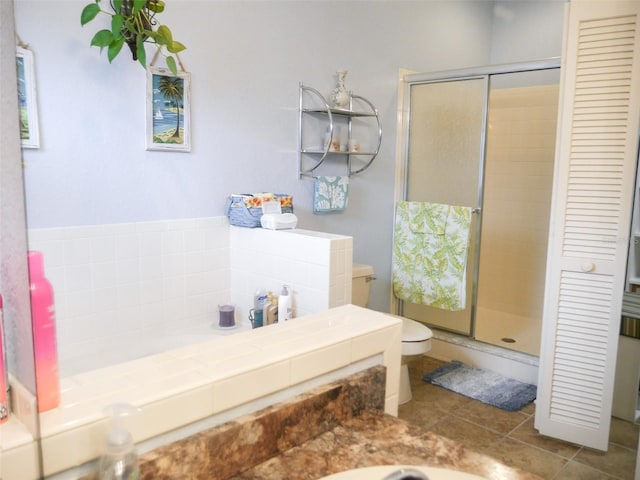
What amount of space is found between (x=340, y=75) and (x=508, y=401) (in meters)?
2.09

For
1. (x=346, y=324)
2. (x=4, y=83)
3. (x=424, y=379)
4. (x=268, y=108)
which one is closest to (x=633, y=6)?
(x=268, y=108)

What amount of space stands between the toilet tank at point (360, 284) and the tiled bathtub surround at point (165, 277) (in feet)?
2.11

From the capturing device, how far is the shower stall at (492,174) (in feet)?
11.2

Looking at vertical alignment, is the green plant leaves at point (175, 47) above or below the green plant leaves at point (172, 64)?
above

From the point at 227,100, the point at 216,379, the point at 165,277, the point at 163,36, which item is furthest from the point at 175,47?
the point at 216,379

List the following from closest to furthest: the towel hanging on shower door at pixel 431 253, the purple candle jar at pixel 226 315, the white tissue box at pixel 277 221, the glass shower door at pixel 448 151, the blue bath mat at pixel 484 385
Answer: the white tissue box at pixel 277 221, the purple candle jar at pixel 226 315, the blue bath mat at pixel 484 385, the towel hanging on shower door at pixel 431 253, the glass shower door at pixel 448 151

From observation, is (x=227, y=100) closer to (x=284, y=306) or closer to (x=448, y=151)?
(x=284, y=306)

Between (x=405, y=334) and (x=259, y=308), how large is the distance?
35.5 inches

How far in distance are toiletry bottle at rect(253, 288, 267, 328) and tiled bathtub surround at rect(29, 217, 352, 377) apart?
0.08 metres

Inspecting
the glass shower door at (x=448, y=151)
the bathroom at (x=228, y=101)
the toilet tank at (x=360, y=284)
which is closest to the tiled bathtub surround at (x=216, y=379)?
the bathroom at (x=228, y=101)

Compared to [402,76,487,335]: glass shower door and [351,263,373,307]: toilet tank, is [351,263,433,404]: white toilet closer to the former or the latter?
[351,263,373,307]: toilet tank

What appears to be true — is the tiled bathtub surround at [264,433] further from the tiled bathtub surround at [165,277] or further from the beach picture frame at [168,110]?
the beach picture frame at [168,110]

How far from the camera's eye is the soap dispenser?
28.2 inches

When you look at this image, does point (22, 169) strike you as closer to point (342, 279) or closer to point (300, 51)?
point (342, 279)
